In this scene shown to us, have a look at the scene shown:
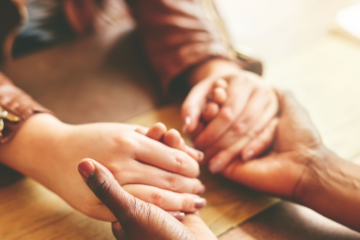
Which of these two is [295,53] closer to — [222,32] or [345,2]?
[222,32]

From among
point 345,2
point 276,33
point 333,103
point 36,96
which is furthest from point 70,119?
point 345,2

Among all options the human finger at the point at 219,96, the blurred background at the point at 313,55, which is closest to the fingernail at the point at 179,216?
the human finger at the point at 219,96

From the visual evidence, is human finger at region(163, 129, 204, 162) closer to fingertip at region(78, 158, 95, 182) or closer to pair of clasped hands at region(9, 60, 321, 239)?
pair of clasped hands at region(9, 60, 321, 239)

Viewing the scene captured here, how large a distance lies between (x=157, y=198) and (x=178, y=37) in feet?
1.46

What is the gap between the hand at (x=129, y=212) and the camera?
11.3 inches

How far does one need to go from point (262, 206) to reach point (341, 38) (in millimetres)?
682

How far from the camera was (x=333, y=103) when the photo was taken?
2.04ft

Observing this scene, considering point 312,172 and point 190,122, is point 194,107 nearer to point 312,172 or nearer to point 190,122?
point 190,122

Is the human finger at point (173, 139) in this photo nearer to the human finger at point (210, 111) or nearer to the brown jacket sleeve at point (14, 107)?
the human finger at point (210, 111)

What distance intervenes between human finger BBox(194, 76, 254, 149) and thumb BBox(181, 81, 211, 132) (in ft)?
0.09

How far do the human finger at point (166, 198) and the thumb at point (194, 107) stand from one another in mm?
132

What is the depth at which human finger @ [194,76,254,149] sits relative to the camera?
1.60 feet

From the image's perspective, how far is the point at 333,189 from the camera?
0.40 metres

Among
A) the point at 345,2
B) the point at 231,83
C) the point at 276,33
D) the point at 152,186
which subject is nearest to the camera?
the point at 152,186
